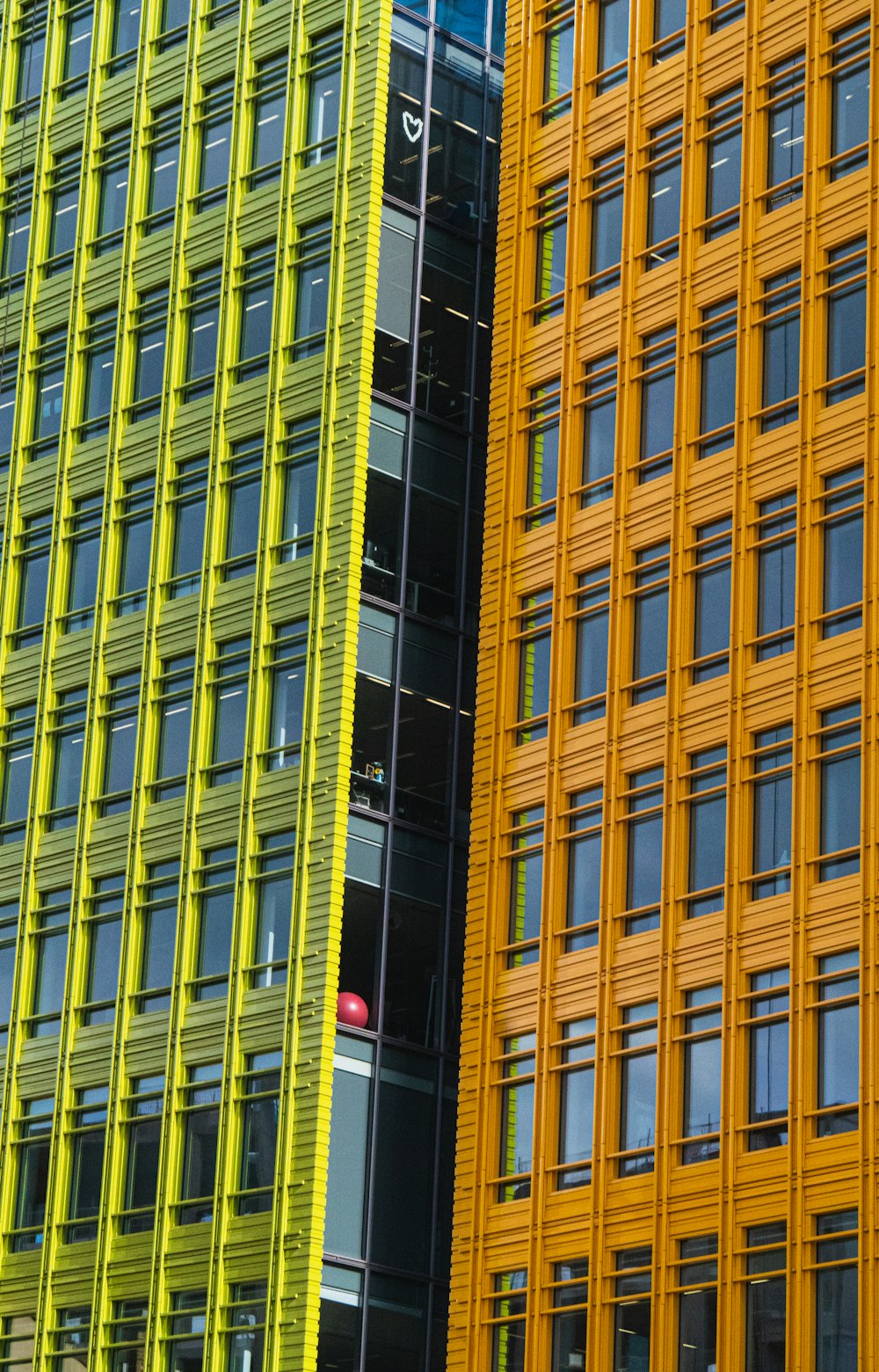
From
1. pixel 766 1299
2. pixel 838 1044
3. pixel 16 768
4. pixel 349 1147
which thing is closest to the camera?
pixel 766 1299

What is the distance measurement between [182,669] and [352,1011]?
33.2 feet

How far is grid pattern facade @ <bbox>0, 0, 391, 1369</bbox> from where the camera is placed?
58.1 m

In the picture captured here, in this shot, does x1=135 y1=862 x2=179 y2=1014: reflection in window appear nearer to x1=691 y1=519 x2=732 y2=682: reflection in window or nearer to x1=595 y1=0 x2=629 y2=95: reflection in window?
x1=691 y1=519 x2=732 y2=682: reflection in window

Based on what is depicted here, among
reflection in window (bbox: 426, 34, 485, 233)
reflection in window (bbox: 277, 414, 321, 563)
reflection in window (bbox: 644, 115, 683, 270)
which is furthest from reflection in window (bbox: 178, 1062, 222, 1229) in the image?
reflection in window (bbox: 426, 34, 485, 233)

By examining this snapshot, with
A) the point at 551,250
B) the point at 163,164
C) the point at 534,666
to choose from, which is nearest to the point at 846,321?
the point at 534,666

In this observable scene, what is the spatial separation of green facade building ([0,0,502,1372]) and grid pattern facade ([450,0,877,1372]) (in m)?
3.50

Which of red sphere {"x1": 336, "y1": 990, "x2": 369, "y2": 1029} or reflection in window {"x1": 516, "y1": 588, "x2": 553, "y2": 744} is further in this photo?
red sphere {"x1": 336, "y1": 990, "x2": 369, "y2": 1029}

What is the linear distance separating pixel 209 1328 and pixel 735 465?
2052 cm

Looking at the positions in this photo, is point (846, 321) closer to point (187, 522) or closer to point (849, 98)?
point (849, 98)

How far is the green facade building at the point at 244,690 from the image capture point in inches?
2279

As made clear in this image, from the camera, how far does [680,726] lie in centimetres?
5316

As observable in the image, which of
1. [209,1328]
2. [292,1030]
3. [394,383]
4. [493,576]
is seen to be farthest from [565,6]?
[209,1328]

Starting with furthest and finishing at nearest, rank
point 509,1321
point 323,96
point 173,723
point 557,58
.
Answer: point 323,96, point 173,723, point 557,58, point 509,1321

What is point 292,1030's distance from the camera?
188 ft
